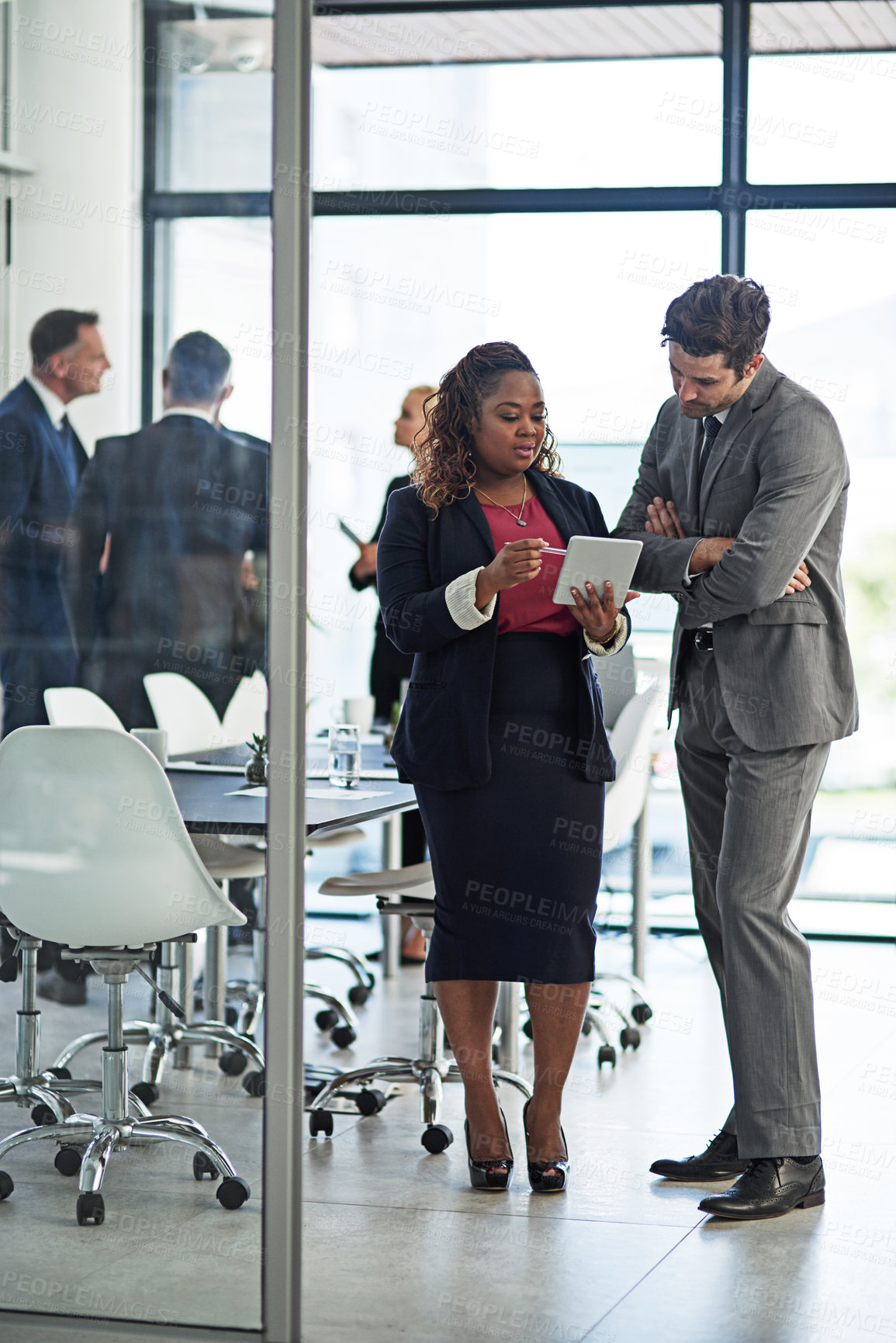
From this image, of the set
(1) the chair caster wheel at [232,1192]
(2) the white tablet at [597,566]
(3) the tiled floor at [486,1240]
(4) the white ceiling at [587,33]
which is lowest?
(3) the tiled floor at [486,1240]

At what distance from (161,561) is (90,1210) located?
4.93 ft

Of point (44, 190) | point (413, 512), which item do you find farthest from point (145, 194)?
point (413, 512)

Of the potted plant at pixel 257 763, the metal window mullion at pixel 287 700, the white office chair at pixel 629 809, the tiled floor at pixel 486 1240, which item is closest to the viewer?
the metal window mullion at pixel 287 700

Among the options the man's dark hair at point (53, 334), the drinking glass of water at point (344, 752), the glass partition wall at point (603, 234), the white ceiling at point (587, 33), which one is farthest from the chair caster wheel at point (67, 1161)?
the white ceiling at point (587, 33)

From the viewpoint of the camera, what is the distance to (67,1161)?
3.06 metres

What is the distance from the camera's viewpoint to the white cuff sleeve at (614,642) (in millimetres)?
3004

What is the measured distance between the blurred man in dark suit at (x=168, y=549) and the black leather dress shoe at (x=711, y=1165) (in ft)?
4.35

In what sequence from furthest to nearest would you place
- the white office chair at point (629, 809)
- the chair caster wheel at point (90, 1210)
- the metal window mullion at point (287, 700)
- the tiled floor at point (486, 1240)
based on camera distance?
the white office chair at point (629, 809), the chair caster wheel at point (90, 1210), the tiled floor at point (486, 1240), the metal window mullion at point (287, 700)

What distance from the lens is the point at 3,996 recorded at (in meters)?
3.11

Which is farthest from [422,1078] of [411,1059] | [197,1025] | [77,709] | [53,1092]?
[77,709]

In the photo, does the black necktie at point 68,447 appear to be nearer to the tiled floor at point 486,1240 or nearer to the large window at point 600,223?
the tiled floor at point 486,1240

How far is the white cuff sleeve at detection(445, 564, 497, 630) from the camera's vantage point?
2.87m

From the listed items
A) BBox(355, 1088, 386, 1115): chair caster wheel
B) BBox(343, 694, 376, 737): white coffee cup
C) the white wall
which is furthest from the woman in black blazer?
BBox(343, 694, 376, 737): white coffee cup

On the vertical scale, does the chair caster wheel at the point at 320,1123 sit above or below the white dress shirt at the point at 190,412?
below
